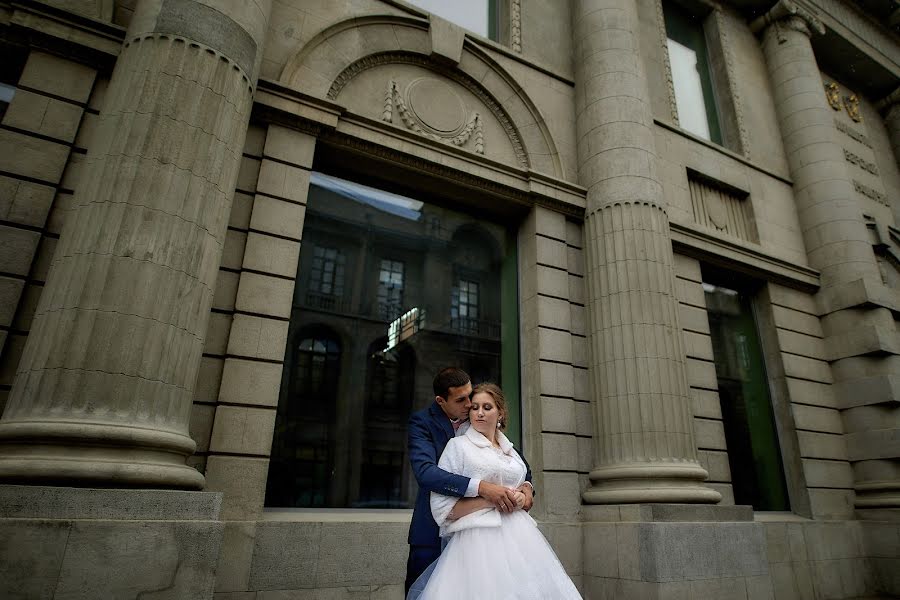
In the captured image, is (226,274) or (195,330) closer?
(195,330)

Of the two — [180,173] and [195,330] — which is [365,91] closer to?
[180,173]

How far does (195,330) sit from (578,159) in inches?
298

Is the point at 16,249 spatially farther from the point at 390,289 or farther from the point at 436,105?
the point at 436,105

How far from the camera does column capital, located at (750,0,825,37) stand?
47.1 ft

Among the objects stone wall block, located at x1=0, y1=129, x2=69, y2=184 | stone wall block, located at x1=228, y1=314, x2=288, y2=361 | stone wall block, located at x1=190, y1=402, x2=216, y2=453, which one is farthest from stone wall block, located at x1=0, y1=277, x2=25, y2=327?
stone wall block, located at x1=228, y1=314, x2=288, y2=361

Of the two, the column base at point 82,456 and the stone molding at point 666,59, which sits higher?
the stone molding at point 666,59

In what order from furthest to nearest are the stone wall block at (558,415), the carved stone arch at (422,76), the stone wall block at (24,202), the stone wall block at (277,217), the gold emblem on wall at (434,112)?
the gold emblem on wall at (434,112) < the carved stone arch at (422,76) < the stone wall block at (558,415) < the stone wall block at (277,217) < the stone wall block at (24,202)

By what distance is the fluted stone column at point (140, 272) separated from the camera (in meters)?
4.30

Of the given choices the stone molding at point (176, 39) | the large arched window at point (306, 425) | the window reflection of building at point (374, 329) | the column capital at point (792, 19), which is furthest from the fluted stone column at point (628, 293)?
the column capital at point (792, 19)

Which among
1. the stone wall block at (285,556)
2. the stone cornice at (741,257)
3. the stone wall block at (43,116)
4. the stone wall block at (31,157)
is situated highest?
the stone cornice at (741,257)

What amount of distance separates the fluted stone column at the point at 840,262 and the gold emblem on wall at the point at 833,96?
1715 mm

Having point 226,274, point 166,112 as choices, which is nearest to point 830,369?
point 226,274

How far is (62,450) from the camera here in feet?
13.8

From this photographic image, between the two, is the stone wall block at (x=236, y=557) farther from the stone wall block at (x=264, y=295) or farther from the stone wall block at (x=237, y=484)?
the stone wall block at (x=264, y=295)
